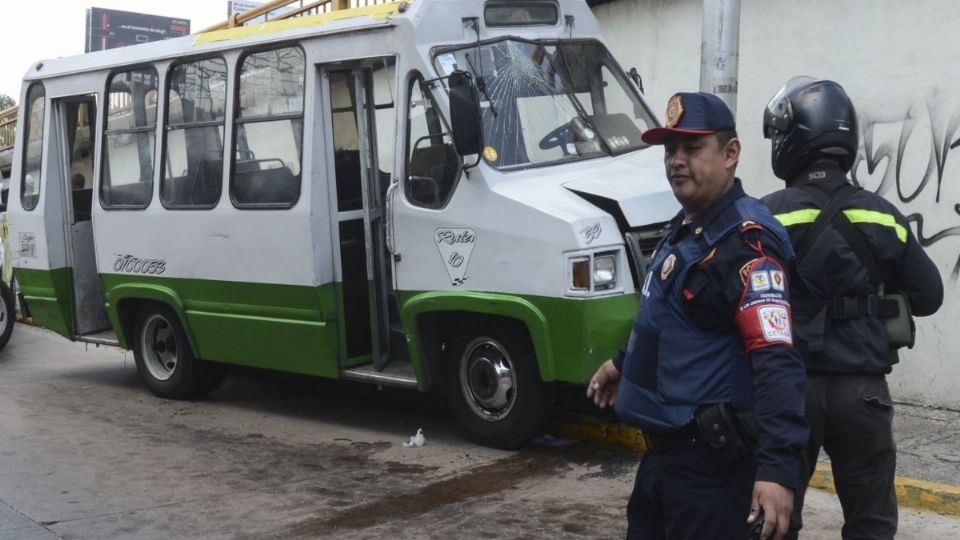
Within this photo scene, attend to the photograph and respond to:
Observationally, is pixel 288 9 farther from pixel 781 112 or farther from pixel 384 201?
pixel 781 112

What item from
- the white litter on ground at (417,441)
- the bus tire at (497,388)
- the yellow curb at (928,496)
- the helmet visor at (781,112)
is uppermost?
the helmet visor at (781,112)

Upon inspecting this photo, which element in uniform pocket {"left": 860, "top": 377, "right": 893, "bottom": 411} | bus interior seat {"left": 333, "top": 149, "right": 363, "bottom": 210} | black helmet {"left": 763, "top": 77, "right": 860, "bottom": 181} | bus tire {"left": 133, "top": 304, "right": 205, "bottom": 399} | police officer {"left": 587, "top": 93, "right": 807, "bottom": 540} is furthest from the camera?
bus tire {"left": 133, "top": 304, "right": 205, "bottom": 399}

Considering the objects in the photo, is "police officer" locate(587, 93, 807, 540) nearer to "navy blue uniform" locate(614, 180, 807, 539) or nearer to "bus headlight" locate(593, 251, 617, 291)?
"navy blue uniform" locate(614, 180, 807, 539)

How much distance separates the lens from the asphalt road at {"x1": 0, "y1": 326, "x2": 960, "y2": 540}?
6.29 metres

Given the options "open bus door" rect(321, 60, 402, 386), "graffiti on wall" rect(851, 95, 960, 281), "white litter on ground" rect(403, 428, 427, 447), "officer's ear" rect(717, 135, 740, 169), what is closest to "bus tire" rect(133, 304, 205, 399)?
"open bus door" rect(321, 60, 402, 386)

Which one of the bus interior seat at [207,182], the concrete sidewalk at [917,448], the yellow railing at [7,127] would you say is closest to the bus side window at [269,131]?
the bus interior seat at [207,182]

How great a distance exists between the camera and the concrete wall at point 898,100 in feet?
27.0

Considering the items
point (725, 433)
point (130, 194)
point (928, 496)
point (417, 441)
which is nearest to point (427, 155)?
point (417, 441)

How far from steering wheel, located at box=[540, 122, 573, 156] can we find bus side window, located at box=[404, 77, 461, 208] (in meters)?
0.54

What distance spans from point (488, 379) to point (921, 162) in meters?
3.14

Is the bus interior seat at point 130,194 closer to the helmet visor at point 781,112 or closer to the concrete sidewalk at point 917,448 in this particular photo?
the concrete sidewalk at point 917,448

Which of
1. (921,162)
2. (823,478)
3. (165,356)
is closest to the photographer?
(823,478)

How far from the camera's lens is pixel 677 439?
3.36 metres

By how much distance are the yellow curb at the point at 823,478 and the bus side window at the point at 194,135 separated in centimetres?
303
